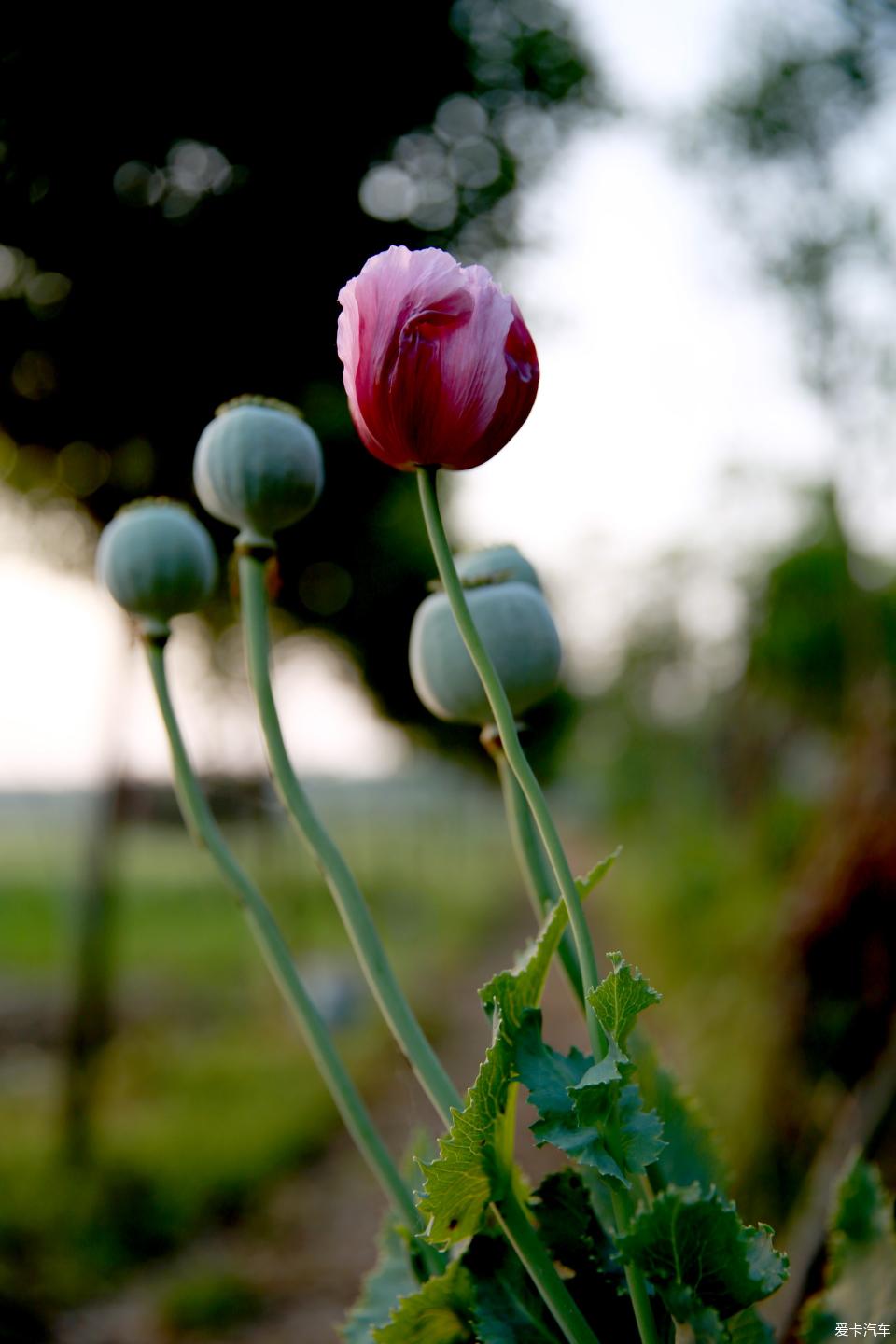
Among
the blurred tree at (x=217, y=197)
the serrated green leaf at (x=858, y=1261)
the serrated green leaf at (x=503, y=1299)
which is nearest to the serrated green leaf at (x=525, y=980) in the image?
the serrated green leaf at (x=503, y=1299)

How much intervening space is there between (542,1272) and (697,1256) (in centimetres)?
5

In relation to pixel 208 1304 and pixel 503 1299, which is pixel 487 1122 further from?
pixel 208 1304

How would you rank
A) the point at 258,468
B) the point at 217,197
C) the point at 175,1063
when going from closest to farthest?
1. the point at 258,468
2. the point at 217,197
3. the point at 175,1063

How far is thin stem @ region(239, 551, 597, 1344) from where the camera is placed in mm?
367

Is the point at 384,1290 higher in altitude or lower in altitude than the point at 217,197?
lower

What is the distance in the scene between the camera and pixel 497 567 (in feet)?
1.53

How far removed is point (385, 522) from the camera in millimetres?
Answer: 3146

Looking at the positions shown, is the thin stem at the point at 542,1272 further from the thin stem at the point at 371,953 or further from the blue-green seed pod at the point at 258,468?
the blue-green seed pod at the point at 258,468

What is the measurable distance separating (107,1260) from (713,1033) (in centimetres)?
167

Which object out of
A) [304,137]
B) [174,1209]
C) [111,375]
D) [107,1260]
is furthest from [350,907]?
[174,1209]

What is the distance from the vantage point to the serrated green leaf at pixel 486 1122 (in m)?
0.35

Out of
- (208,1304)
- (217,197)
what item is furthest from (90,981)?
(217,197)

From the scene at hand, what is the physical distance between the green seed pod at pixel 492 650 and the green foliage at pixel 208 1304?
8.68ft

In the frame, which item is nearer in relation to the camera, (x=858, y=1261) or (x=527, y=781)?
(x=527, y=781)
